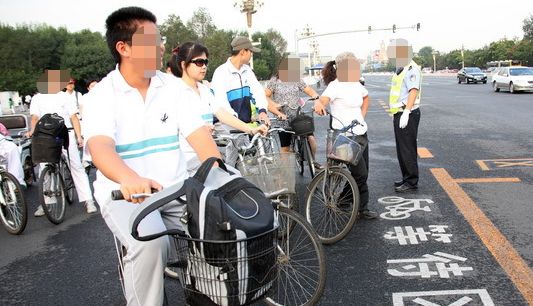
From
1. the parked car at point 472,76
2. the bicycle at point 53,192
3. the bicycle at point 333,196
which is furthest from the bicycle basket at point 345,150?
the parked car at point 472,76

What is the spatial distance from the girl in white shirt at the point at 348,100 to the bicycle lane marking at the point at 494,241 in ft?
3.37

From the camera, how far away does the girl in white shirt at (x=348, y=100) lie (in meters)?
5.15

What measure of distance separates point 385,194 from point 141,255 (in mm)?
4584

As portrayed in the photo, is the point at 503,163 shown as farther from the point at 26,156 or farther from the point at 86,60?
the point at 86,60

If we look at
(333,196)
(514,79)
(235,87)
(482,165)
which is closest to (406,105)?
(333,196)

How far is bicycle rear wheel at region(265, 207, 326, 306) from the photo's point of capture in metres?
3.21

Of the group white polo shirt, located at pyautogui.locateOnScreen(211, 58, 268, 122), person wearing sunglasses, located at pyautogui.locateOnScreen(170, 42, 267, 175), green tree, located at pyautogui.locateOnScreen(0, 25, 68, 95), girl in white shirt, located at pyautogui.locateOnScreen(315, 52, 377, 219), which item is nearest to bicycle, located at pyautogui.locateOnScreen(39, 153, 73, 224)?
person wearing sunglasses, located at pyautogui.locateOnScreen(170, 42, 267, 175)

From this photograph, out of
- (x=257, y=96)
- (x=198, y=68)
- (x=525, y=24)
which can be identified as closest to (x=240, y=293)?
(x=198, y=68)

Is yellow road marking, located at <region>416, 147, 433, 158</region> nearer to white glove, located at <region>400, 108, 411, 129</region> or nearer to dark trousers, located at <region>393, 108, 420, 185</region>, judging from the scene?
dark trousers, located at <region>393, 108, 420, 185</region>

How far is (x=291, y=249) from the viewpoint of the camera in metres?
3.30

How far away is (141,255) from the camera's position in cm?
228

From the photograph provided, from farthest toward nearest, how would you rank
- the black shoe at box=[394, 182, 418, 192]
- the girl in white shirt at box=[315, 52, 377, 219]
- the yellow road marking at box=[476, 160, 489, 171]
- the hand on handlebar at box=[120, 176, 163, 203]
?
the yellow road marking at box=[476, 160, 489, 171] < the black shoe at box=[394, 182, 418, 192] < the girl in white shirt at box=[315, 52, 377, 219] < the hand on handlebar at box=[120, 176, 163, 203]

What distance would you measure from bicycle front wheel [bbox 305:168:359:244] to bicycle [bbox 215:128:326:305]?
1.08 m

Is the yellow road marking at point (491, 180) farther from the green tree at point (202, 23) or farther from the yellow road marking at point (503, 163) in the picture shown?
the green tree at point (202, 23)
